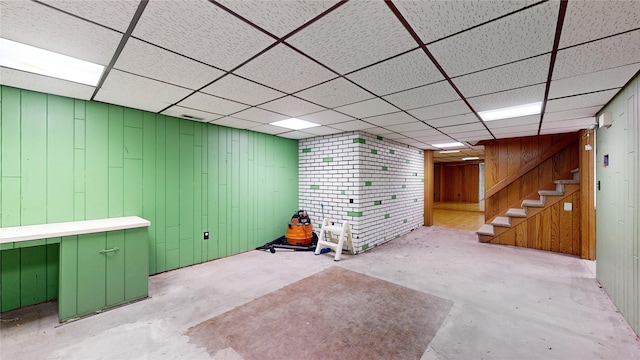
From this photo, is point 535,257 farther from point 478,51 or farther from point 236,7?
point 236,7

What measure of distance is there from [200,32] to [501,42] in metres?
2.14

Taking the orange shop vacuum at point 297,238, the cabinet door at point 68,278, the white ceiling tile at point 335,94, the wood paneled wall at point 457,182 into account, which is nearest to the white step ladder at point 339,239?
the orange shop vacuum at point 297,238

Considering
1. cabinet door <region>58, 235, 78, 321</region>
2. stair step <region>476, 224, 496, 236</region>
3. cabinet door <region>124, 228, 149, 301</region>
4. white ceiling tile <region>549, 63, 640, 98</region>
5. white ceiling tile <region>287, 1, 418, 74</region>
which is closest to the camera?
white ceiling tile <region>287, 1, 418, 74</region>

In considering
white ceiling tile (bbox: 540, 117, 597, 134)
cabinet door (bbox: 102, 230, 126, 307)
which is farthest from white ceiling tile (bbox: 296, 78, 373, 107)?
white ceiling tile (bbox: 540, 117, 597, 134)

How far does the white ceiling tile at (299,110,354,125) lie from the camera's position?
370cm

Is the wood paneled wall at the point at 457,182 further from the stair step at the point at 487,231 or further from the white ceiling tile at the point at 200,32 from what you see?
the white ceiling tile at the point at 200,32

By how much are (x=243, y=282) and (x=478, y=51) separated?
369 centimetres

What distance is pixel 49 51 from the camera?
78.8 inches

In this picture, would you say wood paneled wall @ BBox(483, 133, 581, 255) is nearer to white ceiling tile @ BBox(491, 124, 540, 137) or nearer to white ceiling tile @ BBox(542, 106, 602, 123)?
white ceiling tile @ BBox(491, 124, 540, 137)

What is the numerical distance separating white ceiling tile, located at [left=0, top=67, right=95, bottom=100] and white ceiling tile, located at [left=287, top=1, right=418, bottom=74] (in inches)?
103

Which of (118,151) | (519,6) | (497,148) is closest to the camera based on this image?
(519,6)

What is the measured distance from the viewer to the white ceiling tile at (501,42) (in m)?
1.53

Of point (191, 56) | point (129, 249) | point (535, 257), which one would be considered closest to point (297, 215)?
point (129, 249)

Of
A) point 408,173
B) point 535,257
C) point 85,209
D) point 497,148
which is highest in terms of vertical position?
point 497,148
